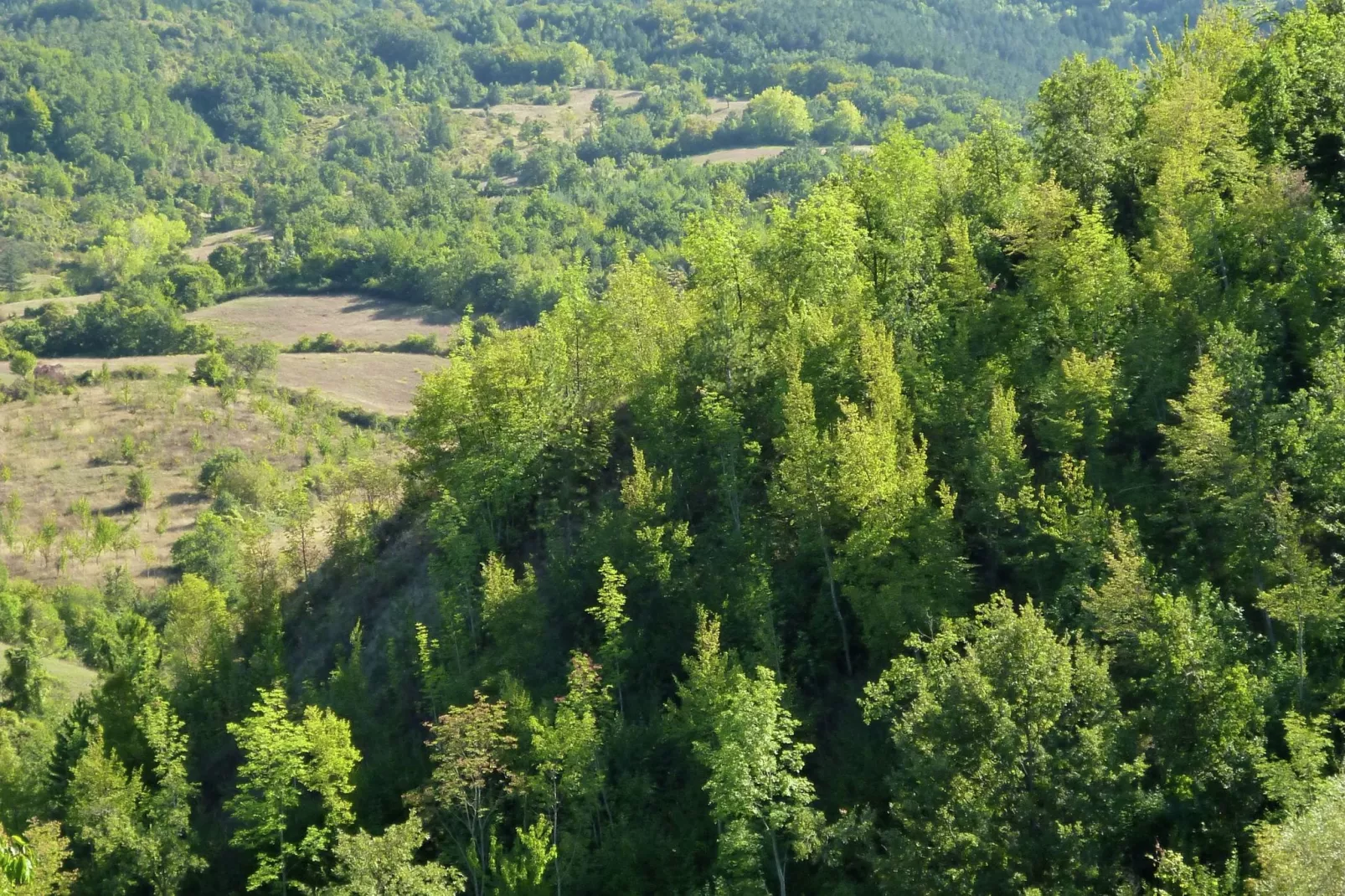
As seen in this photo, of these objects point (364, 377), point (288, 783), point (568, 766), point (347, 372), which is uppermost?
point (568, 766)

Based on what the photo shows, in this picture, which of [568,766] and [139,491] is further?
[139,491]

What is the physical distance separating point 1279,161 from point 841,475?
1064 inches

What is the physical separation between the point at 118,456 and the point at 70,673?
6646 cm

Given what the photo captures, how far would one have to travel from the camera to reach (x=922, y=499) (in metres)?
51.7

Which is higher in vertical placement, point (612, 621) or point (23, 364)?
point (612, 621)

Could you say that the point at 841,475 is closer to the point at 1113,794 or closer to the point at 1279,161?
the point at 1113,794

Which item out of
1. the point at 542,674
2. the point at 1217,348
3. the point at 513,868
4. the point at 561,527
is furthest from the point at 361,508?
the point at 1217,348

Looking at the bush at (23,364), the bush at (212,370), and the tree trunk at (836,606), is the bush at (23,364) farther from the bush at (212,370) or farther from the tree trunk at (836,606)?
the tree trunk at (836,606)

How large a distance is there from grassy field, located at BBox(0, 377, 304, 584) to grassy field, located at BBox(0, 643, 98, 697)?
1194 inches

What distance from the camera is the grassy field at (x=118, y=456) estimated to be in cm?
14762

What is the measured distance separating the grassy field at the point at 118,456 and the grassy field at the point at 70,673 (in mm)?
30317

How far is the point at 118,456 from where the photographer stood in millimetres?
166875

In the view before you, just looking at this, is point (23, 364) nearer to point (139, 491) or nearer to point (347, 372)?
point (139, 491)

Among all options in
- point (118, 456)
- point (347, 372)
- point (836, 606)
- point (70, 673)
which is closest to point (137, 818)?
point (836, 606)
